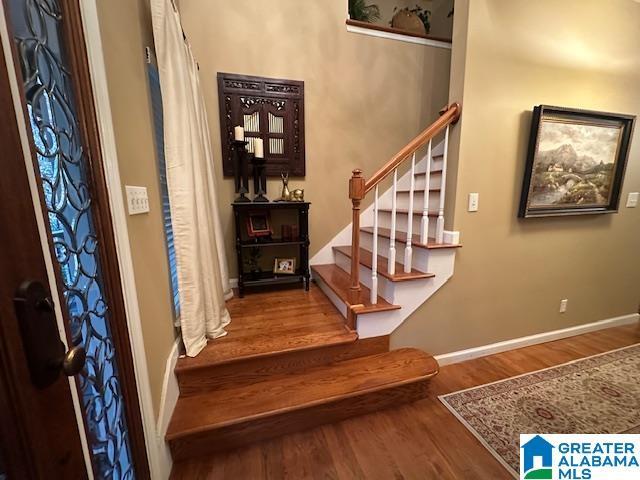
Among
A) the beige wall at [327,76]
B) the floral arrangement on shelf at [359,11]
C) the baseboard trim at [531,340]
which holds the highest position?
the floral arrangement on shelf at [359,11]

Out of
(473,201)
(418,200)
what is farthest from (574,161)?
(418,200)

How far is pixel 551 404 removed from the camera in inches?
62.2

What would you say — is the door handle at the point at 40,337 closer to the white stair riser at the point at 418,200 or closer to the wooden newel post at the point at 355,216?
the wooden newel post at the point at 355,216

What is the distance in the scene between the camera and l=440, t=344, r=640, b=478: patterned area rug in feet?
4.62

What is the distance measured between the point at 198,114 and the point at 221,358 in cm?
153

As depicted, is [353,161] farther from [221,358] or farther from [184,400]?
[184,400]

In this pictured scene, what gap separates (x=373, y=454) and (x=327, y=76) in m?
2.83

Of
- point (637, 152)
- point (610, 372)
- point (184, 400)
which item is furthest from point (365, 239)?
point (637, 152)

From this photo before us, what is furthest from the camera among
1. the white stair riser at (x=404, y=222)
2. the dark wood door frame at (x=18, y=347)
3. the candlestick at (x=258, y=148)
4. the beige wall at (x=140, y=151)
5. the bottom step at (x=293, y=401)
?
the candlestick at (x=258, y=148)

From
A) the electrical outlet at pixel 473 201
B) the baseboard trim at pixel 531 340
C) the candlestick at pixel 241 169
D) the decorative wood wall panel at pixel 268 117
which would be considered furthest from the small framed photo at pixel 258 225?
the baseboard trim at pixel 531 340

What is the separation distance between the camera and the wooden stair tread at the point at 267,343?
4.66 ft

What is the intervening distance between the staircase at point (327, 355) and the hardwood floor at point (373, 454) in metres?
0.06

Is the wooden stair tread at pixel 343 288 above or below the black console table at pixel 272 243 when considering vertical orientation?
below

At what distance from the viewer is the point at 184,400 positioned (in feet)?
4.50
